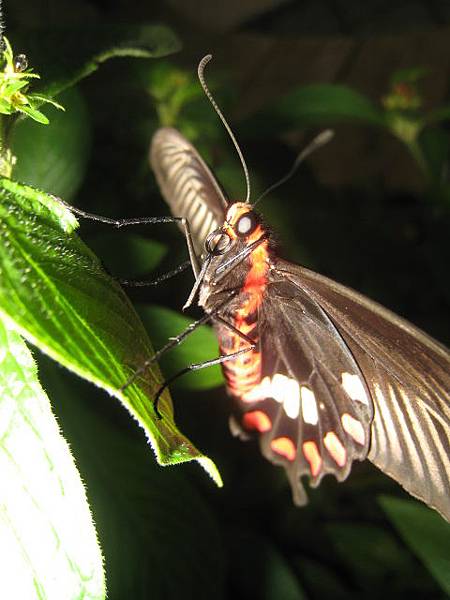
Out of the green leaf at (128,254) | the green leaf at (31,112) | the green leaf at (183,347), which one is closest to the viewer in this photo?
the green leaf at (31,112)

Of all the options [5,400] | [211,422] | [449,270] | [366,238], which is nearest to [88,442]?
[211,422]

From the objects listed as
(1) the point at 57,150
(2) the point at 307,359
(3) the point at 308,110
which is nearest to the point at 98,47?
(1) the point at 57,150

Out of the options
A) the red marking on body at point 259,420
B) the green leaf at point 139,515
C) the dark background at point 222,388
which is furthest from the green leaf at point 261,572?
the red marking on body at point 259,420

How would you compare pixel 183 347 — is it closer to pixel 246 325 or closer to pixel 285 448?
pixel 246 325

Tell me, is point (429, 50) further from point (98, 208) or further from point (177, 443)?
point (177, 443)

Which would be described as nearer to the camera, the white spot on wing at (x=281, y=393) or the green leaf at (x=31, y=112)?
the green leaf at (x=31, y=112)

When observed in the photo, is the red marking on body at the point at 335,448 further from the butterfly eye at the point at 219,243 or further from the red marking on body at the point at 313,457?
the butterfly eye at the point at 219,243
